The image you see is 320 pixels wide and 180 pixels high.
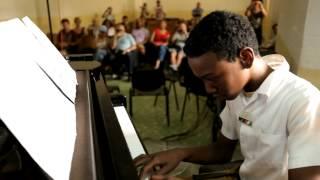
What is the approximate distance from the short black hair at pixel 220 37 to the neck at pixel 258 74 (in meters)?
0.12

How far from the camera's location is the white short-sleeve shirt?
3.67 feet

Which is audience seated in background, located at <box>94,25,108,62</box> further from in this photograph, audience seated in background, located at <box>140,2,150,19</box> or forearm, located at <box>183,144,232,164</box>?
forearm, located at <box>183,144,232,164</box>

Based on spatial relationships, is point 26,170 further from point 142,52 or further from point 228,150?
point 142,52

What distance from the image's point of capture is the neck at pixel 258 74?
129cm

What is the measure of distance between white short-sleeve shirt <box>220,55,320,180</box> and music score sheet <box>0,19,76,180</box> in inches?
27.1

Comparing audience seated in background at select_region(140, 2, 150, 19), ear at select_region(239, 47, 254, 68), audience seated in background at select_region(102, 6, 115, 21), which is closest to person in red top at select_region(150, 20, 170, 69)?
audience seated in background at select_region(140, 2, 150, 19)

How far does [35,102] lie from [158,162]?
0.61m

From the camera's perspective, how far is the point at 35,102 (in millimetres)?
999

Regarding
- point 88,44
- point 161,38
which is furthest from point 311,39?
point 88,44

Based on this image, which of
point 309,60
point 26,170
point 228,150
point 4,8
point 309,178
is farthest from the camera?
point 4,8

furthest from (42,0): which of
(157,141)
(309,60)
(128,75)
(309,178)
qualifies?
(309,178)

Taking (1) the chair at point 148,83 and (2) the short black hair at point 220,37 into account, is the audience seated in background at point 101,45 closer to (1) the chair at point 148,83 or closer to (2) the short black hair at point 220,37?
(1) the chair at point 148,83

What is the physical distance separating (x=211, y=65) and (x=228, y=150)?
2.08 ft

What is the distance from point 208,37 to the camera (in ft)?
3.76
